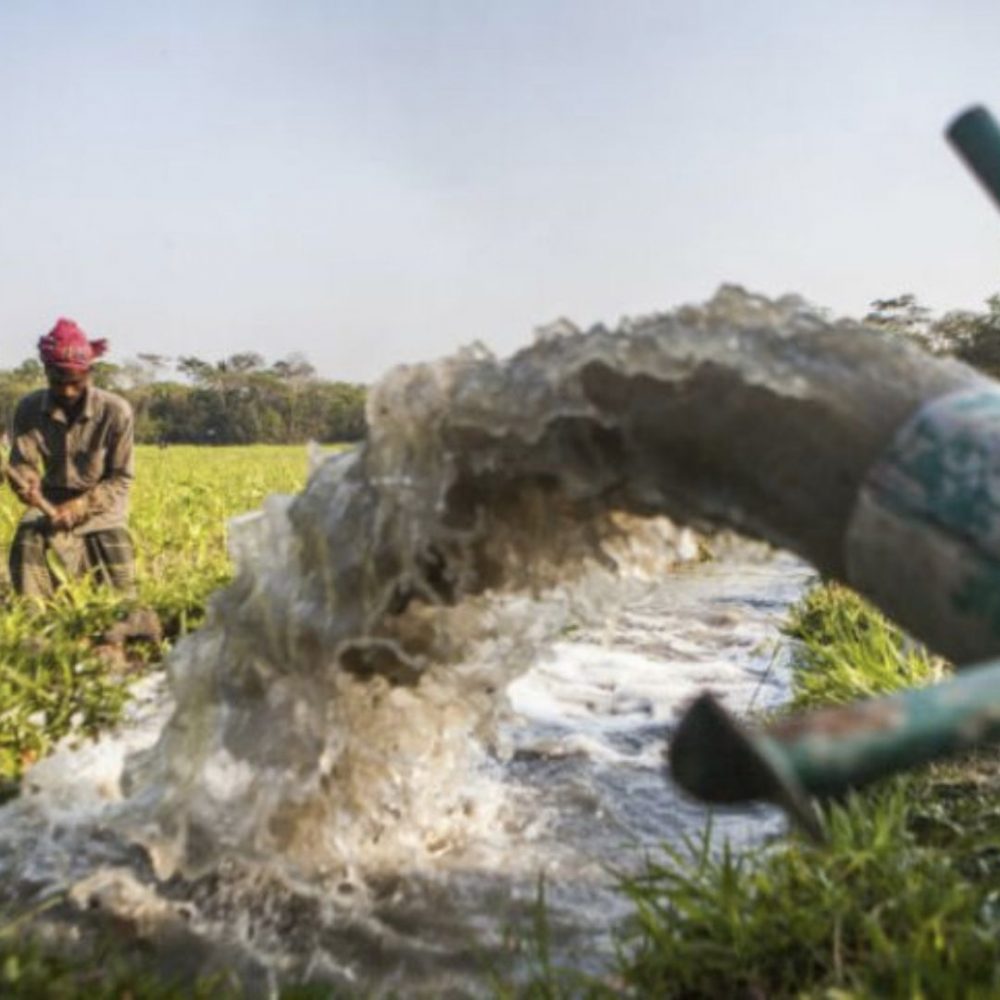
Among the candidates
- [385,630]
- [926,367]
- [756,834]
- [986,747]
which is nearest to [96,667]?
[385,630]

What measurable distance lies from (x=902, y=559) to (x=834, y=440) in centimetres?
27

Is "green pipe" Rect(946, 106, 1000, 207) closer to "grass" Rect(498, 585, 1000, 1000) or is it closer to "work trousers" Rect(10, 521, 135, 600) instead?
"grass" Rect(498, 585, 1000, 1000)

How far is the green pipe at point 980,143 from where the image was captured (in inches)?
68.4

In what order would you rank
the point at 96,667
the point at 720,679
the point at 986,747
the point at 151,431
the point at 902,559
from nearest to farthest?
the point at 902,559
the point at 986,747
the point at 96,667
the point at 720,679
the point at 151,431

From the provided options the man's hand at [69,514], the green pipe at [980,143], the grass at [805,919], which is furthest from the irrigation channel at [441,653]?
the man's hand at [69,514]

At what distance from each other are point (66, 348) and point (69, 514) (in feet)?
3.08

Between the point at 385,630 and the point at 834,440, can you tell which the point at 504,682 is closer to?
the point at 385,630

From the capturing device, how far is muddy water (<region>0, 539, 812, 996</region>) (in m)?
2.80

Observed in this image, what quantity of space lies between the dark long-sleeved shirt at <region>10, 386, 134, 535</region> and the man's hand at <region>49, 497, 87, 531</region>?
0.13 ft

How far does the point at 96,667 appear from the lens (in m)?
4.55

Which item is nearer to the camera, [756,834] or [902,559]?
[902,559]

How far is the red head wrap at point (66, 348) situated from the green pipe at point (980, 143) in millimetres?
5622

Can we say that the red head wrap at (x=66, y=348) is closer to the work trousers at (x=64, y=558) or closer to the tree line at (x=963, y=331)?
the work trousers at (x=64, y=558)

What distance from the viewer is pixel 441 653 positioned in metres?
3.04
